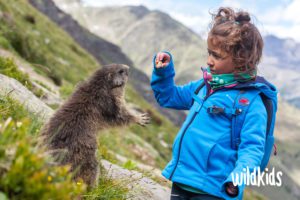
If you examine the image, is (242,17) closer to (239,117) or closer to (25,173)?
(239,117)

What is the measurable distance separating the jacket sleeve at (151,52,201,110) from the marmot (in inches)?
43.4

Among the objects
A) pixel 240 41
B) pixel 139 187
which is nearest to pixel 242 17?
pixel 240 41

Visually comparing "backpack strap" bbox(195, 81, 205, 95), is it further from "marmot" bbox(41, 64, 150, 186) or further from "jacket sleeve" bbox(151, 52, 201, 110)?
"marmot" bbox(41, 64, 150, 186)

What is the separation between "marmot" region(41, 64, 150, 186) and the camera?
5.55 metres

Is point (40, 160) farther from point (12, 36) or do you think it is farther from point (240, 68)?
point (12, 36)

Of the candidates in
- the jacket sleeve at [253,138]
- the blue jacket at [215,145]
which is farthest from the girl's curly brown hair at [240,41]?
the jacket sleeve at [253,138]

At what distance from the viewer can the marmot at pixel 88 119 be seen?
5.55m

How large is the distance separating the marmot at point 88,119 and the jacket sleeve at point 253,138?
6.42 ft

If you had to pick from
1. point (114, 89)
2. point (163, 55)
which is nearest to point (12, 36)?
point (114, 89)

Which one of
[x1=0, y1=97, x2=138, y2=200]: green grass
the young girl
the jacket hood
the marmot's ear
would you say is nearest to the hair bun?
the young girl

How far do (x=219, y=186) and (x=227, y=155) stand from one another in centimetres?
41

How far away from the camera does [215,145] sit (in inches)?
209

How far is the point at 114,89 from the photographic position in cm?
774

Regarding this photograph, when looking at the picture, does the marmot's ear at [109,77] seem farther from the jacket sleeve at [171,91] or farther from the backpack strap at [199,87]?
the backpack strap at [199,87]
